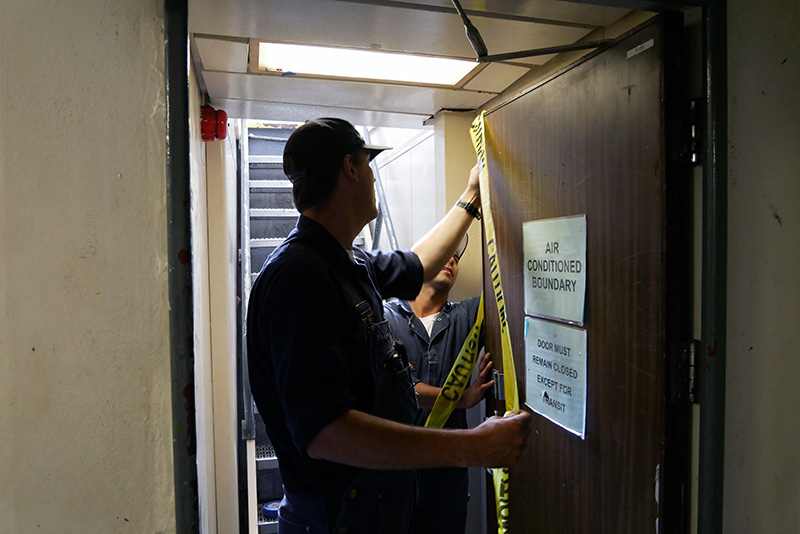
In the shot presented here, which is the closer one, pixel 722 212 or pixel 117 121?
pixel 117 121

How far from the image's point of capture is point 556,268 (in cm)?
147

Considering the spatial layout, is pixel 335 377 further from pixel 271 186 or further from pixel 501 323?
pixel 271 186

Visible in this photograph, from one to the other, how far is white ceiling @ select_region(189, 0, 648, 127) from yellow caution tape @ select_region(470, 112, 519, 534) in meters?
0.34

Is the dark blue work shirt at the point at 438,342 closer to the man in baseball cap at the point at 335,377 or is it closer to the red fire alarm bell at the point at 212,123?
the man in baseball cap at the point at 335,377

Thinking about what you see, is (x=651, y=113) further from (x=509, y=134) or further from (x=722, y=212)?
(x=509, y=134)

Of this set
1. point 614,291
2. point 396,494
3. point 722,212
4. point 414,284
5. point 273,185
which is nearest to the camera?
point 722,212

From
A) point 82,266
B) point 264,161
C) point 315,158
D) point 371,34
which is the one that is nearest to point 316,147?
point 315,158

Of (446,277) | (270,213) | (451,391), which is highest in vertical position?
(270,213)

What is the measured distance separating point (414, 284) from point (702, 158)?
3.26ft

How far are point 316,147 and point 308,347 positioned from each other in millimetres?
647

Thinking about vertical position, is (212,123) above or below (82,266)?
above

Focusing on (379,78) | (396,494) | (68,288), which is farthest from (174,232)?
(379,78)

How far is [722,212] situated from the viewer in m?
1.08

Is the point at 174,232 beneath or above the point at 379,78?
beneath
